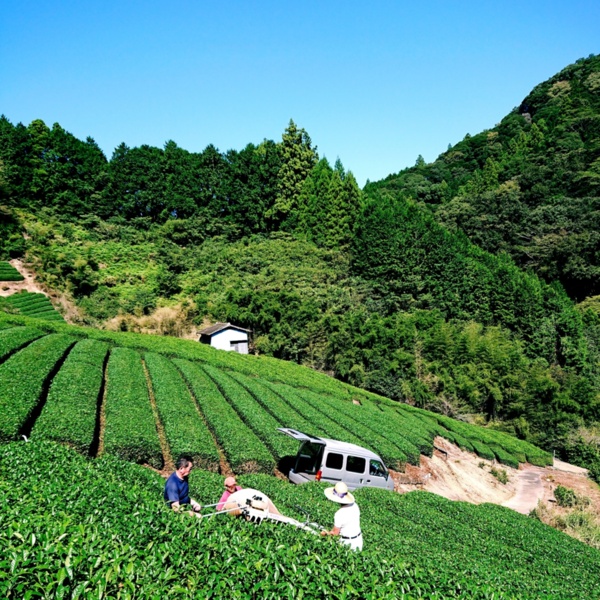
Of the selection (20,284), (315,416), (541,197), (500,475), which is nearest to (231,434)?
(315,416)

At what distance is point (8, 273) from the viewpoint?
123 ft

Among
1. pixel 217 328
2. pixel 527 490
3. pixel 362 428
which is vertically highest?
pixel 217 328

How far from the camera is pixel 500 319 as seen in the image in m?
53.1

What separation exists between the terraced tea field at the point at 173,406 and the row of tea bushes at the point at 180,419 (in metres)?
0.04

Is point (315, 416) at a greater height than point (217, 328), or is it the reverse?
point (217, 328)

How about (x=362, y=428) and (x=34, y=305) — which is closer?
(x=362, y=428)

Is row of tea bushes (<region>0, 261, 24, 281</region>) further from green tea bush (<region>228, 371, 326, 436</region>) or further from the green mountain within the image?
the green mountain

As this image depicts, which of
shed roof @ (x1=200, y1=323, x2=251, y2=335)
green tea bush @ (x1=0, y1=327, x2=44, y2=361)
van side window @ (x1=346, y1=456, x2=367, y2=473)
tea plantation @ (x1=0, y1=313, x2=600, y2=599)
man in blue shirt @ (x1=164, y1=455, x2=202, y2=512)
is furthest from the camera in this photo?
shed roof @ (x1=200, y1=323, x2=251, y2=335)

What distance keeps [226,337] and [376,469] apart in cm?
2460

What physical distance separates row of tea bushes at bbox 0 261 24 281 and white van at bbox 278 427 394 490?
110 feet

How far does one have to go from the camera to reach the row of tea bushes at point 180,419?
13609 millimetres

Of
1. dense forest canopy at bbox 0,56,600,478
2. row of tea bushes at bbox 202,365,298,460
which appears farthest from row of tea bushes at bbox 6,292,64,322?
row of tea bushes at bbox 202,365,298,460

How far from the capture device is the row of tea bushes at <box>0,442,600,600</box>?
12.3 feet

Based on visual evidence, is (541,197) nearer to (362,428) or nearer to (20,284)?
(362,428)
